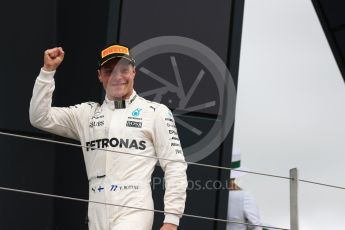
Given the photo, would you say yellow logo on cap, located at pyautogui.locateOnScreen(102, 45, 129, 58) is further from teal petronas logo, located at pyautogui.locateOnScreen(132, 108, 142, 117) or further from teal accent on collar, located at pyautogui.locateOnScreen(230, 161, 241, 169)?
teal accent on collar, located at pyautogui.locateOnScreen(230, 161, 241, 169)

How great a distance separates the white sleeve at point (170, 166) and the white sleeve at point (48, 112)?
0.39 m

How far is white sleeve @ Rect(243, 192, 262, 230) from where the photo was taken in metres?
5.18

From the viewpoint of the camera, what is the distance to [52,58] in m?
3.77

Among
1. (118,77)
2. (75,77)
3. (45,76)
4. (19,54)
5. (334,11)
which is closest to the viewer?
(45,76)

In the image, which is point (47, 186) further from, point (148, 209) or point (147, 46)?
point (148, 209)

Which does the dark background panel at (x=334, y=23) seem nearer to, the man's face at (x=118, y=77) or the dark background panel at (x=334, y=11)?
the dark background panel at (x=334, y=11)

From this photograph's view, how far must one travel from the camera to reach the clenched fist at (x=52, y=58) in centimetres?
374

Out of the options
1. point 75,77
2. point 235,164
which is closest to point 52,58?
point 75,77

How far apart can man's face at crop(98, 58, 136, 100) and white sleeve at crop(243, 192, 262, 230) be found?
1.58m

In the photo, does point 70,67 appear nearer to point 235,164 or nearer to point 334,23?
point 235,164

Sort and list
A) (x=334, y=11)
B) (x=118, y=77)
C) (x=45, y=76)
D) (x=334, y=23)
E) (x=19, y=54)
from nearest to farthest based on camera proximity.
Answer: (x=45, y=76) < (x=118, y=77) < (x=19, y=54) < (x=334, y=11) < (x=334, y=23)

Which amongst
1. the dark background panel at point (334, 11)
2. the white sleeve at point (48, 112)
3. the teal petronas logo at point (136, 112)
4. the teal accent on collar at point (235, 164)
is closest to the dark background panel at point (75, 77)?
the teal accent on collar at point (235, 164)

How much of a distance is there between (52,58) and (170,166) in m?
0.68

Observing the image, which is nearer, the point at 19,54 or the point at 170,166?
the point at 170,166
